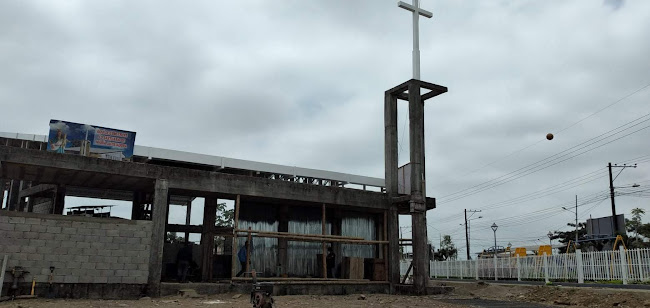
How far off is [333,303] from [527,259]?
14745mm

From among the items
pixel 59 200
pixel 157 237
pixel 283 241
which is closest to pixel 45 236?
pixel 157 237

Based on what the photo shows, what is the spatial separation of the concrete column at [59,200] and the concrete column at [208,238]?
626cm

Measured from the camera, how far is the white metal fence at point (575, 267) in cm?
2014

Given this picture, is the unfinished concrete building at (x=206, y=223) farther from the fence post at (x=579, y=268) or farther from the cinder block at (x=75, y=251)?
the fence post at (x=579, y=268)

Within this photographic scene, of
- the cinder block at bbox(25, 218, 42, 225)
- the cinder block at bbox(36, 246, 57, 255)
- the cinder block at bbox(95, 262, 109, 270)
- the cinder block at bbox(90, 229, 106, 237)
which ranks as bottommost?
the cinder block at bbox(95, 262, 109, 270)

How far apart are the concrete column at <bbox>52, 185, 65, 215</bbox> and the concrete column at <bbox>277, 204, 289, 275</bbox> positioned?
9.51 meters

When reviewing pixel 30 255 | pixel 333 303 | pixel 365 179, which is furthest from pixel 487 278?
pixel 30 255

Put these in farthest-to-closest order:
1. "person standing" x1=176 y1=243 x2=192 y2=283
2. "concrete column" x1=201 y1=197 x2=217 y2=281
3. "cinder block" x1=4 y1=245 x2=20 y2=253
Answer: "concrete column" x1=201 y1=197 x2=217 y2=281
"person standing" x1=176 y1=243 x2=192 y2=283
"cinder block" x1=4 y1=245 x2=20 y2=253

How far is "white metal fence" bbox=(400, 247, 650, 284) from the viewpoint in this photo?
2014 centimetres

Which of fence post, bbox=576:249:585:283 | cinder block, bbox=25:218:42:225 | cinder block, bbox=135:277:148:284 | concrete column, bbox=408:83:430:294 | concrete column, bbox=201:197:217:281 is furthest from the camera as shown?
fence post, bbox=576:249:585:283

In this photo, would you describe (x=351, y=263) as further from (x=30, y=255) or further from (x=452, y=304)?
(x=30, y=255)

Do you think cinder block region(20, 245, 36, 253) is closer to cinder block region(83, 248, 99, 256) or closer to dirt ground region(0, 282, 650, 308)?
cinder block region(83, 248, 99, 256)

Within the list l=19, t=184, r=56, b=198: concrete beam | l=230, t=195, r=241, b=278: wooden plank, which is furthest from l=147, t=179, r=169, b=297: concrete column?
l=19, t=184, r=56, b=198: concrete beam

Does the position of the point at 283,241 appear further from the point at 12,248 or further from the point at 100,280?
the point at 12,248
